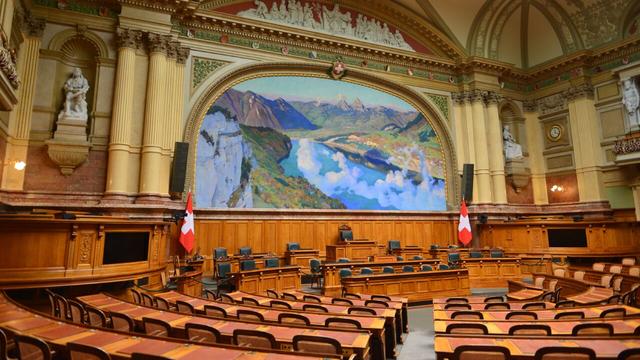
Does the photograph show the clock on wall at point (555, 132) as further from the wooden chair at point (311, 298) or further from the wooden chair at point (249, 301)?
the wooden chair at point (249, 301)

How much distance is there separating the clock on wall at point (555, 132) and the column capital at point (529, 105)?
1.42 m

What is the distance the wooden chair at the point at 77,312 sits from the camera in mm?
4977

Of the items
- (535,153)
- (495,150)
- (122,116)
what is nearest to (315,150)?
(122,116)

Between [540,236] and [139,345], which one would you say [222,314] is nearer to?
[139,345]

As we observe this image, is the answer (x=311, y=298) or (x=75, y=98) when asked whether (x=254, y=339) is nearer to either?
(x=311, y=298)

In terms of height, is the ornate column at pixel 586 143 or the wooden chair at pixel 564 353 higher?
the ornate column at pixel 586 143

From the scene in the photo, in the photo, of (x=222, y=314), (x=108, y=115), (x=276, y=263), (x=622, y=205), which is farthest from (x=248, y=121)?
(x=622, y=205)

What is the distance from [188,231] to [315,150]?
6.09 meters

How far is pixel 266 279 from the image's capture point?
1008 cm

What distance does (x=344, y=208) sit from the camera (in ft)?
52.5

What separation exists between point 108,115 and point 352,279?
9.49 meters

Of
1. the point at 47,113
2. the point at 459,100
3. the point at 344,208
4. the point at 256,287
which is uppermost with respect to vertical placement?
the point at 459,100

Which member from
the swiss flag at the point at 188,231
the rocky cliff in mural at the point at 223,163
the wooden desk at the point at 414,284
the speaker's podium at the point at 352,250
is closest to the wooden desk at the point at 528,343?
the wooden desk at the point at 414,284

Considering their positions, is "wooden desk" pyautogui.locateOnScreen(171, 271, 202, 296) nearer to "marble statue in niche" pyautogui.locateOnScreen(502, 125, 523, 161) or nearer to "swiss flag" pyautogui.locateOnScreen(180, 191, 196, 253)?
"swiss flag" pyautogui.locateOnScreen(180, 191, 196, 253)
